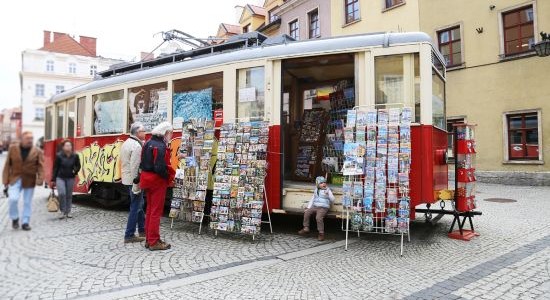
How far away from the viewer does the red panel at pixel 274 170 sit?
625cm

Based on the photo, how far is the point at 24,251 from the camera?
5.43m

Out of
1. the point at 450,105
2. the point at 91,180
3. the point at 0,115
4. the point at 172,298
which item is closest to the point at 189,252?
the point at 172,298

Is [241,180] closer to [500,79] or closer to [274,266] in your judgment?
[274,266]

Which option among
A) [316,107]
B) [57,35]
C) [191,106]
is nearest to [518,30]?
[316,107]

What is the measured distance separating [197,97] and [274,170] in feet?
6.82

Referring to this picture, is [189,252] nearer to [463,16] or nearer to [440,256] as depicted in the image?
[440,256]

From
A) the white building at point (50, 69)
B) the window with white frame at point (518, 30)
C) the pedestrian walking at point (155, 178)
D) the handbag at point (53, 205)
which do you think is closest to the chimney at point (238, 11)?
the window with white frame at point (518, 30)

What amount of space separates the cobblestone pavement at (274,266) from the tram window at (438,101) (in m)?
1.79

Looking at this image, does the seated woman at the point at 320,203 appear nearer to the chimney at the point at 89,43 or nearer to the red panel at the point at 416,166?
the red panel at the point at 416,166

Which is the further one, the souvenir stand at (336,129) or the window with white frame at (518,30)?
the window with white frame at (518,30)

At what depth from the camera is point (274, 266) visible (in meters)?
4.73

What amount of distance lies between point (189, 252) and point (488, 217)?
6.02 m

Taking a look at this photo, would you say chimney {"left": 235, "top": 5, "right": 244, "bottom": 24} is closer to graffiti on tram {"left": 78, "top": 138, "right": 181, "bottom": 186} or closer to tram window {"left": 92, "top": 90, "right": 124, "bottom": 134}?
tram window {"left": 92, "top": 90, "right": 124, "bottom": 134}

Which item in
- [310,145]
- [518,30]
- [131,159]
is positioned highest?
[518,30]
